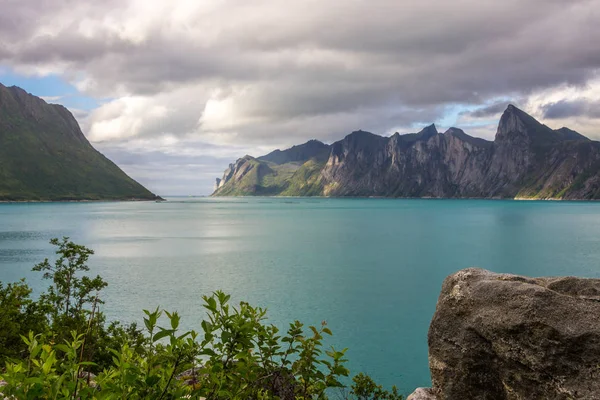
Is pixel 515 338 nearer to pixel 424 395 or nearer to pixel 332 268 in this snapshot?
pixel 424 395

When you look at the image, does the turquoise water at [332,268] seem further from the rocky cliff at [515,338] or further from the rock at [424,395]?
the rocky cliff at [515,338]

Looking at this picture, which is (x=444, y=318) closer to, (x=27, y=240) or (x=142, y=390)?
(x=142, y=390)

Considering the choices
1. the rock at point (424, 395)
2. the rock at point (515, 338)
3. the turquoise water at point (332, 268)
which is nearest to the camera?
the rock at point (515, 338)

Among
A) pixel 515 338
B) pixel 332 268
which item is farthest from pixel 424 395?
pixel 332 268

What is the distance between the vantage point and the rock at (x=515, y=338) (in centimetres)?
1011

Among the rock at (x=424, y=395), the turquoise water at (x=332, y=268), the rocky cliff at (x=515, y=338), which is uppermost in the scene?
the rocky cliff at (x=515, y=338)

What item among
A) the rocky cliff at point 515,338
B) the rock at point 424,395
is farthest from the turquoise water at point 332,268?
the rocky cliff at point 515,338

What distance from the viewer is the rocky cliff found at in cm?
1011

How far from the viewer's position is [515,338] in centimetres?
1098

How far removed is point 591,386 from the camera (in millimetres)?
9805

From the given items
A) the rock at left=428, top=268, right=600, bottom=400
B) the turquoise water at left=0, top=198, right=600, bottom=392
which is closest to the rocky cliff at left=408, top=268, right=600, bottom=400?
the rock at left=428, top=268, right=600, bottom=400

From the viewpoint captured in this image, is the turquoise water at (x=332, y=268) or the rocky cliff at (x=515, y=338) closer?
the rocky cliff at (x=515, y=338)

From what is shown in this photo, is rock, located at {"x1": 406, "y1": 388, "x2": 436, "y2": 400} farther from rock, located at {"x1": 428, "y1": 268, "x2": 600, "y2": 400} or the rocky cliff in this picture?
rock, located at {"x1": 428, "y1": 268, "x2": 600, "y2": 400}

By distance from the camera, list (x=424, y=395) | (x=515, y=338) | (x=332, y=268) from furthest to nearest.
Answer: (x=332, y=268) < (x=424, y=395) < (x=515, y=338)
